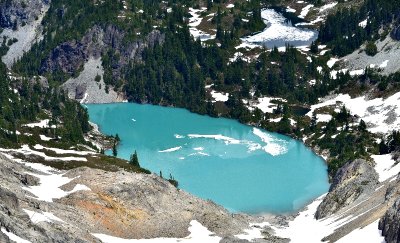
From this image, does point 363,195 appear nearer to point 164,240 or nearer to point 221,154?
point 164,240

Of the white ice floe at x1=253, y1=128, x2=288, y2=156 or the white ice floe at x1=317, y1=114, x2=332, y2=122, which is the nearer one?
the white ice floe at x1=253, y1=128, x2=288, y2=156

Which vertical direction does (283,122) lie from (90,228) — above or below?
below

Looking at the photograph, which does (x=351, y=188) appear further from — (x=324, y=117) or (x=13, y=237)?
(x=324, y=117)

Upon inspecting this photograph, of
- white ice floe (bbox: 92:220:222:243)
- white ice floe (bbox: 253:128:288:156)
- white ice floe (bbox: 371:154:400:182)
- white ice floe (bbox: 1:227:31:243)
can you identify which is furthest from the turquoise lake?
white ice floe (bbox: 1:227:31:243)

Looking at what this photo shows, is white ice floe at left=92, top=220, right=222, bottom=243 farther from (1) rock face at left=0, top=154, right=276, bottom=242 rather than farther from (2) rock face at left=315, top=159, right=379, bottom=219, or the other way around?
(2) rock face at left=315, top=159, right=379, bottom=219

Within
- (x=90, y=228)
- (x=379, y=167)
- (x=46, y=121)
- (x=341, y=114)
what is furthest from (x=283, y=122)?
(x=90, y=228)
